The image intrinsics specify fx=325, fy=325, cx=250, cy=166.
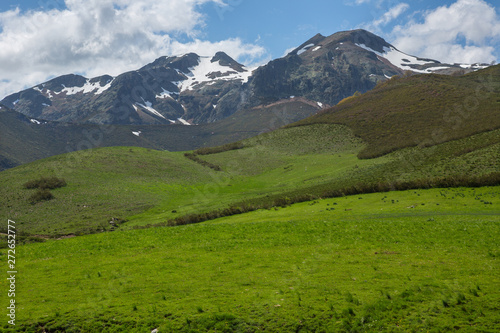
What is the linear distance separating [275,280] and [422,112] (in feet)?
366

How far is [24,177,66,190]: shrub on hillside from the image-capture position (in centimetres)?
6869

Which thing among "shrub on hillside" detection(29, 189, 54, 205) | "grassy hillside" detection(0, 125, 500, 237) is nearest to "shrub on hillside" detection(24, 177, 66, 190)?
"grassy hillside" detection(0, 125, 500, 237)

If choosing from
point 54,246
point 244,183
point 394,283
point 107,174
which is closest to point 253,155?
point 244,183

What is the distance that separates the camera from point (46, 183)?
227ft

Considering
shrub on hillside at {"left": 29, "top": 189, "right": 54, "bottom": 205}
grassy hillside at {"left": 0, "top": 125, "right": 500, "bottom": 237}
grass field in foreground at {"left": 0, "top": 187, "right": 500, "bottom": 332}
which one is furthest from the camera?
shrub on hillside at {"left": 29, "top": 189, "right": 54, "bottom": 205}

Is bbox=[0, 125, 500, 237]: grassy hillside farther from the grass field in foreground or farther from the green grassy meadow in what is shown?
the grass field in foreground

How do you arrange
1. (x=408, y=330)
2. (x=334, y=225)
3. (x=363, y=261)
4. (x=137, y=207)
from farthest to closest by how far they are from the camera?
(x=137, y=207) → (x=334, y=225) → (x=363, y=261) → (x=408, y=330)

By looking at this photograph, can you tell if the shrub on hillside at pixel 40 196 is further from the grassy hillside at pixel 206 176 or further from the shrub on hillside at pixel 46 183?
the shrub on hillside at pixel 46 183

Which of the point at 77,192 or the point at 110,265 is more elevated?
the point at 77,192

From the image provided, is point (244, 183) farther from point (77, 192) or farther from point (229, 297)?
point (229, 297)

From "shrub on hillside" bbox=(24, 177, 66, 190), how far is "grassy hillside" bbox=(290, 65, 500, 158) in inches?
2958

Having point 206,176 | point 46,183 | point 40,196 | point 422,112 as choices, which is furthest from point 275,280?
point 422,112

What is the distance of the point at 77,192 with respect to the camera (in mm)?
68562

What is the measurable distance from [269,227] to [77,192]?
2122 inches
